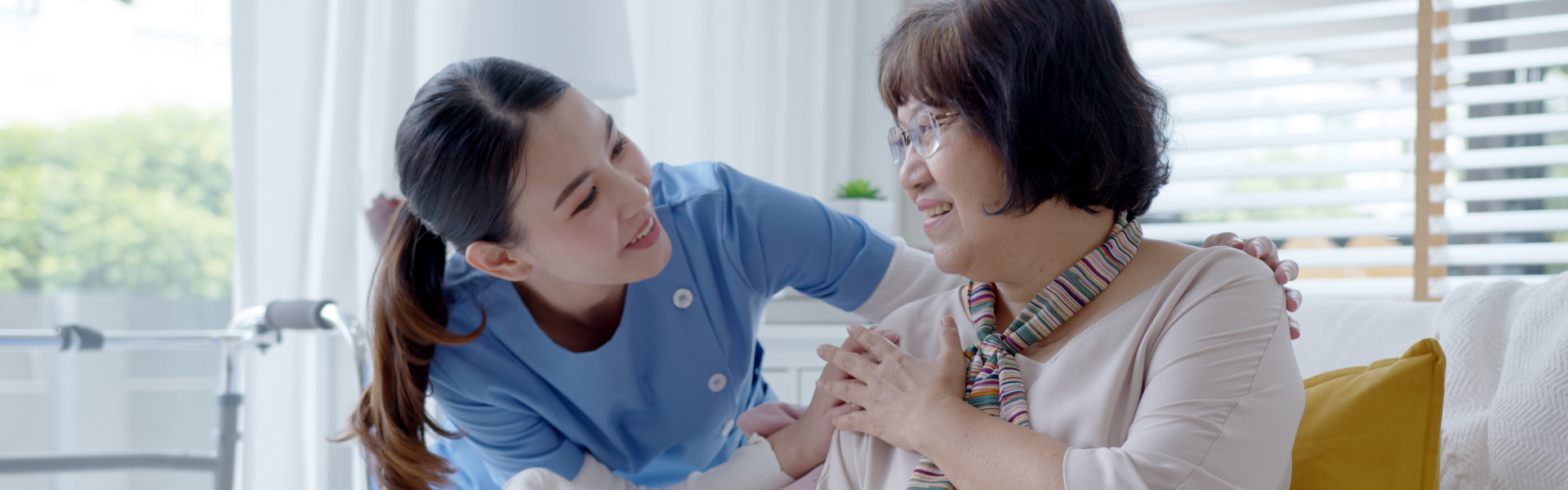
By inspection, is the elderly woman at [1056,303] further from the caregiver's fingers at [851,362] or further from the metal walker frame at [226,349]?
the metal walker frame at [226,349]

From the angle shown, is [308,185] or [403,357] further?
[308,185]

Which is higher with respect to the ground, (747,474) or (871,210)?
(871,210)

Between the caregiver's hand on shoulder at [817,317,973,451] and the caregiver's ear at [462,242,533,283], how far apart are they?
47 cm

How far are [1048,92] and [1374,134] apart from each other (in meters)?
1.93

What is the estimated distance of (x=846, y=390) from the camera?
44.8 inches

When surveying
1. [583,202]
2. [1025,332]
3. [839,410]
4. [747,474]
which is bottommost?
[747,474]

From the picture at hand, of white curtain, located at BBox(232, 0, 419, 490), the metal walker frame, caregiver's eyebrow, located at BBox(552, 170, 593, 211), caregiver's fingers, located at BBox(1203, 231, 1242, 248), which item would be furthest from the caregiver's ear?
caregiver's fingers, located at BBox(1203, 231, 1242, 248)

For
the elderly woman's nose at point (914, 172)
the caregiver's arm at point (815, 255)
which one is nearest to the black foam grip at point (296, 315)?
the caregiver's arm at point (815, 255)

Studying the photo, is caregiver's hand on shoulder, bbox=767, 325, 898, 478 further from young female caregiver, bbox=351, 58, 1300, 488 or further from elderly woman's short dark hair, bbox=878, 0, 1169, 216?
elderly woman's short dark hair, bbox=878, 0, 1169, 216

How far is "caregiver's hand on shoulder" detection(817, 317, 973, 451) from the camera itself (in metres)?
1.01

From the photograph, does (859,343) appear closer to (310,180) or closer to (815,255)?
(815,255)

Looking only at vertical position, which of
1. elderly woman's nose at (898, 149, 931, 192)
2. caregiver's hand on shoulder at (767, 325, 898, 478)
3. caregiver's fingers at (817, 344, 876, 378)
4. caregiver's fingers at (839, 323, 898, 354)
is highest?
elderly woman's nose at (898, 149, 931, 192)

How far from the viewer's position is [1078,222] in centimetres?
106

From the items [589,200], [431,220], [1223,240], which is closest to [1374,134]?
[1223,240]
